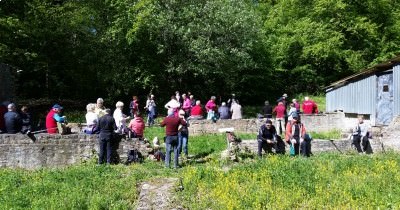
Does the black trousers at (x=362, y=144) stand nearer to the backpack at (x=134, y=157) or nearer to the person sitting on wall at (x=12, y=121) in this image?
the backpack at (x=134, y=157)

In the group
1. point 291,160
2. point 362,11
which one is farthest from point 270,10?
point 291,160

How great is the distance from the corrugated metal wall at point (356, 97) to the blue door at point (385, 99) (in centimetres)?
39

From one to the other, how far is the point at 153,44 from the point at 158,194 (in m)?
23.7

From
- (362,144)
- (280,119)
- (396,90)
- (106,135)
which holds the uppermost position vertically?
(396,90)

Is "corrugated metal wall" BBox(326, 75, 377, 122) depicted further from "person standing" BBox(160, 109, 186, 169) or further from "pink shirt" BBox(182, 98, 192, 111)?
"person standing" BBox(160, 109, 186, 169)

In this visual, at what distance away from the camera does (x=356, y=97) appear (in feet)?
96.4

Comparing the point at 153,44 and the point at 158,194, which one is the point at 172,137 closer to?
the point at 158,194

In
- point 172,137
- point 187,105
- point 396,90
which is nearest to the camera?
point 172,137

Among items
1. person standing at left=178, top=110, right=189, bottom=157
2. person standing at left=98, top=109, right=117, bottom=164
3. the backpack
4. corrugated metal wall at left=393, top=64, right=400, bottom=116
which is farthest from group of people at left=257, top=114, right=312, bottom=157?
corrugated metal wall at left=393, top=64, right=400, bottom=116

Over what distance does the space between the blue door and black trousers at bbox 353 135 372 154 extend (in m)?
7.25

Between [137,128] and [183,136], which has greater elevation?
[137,128]

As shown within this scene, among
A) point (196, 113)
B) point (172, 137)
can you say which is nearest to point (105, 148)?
point (172, 137)

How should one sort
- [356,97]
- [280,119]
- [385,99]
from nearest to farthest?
[280,119] → [385,99] → [356,97]

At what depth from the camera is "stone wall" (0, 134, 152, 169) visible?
51.6 ft
